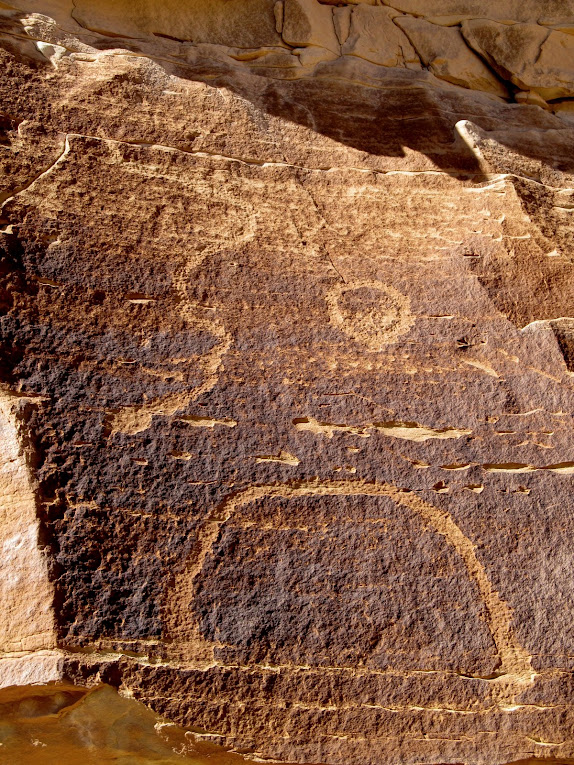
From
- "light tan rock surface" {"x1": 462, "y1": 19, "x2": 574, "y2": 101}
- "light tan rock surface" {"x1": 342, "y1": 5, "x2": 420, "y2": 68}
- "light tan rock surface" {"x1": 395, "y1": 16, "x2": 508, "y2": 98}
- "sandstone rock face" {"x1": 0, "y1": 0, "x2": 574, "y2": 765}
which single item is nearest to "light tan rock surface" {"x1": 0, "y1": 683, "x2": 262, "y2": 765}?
"sandstone rock face" {"x1": 0, "y1": 0, "x2": 574, "y2": 765}

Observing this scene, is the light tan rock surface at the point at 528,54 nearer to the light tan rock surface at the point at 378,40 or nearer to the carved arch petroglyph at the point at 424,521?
the light tan rock surface at the point at 378,40

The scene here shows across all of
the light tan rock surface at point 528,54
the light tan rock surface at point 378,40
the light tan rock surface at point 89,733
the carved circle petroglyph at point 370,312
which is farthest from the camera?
the light tan rock surface at point 528,54

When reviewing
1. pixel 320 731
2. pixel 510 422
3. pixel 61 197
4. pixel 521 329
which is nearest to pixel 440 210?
pixel 521 329

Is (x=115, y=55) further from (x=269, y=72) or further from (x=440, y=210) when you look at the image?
(x=440, y=210)

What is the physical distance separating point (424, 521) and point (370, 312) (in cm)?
55

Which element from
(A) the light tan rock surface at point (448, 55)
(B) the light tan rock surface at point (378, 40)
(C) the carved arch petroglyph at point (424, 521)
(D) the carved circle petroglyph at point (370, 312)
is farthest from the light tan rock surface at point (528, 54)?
(C) the carved arch petroglyph at point (424, 521)

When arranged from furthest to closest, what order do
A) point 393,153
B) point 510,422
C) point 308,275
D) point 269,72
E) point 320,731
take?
point 269,72, point 393,153, point 308,275, point 510,422, point 320,731

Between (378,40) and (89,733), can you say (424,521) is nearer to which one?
(89,733)

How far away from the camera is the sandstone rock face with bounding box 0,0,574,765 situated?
4.02 feet

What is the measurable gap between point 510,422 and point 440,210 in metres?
0.69

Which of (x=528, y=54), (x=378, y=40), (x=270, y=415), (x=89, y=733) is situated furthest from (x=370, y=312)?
(x=528, y=54)

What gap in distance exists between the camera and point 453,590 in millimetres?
1350

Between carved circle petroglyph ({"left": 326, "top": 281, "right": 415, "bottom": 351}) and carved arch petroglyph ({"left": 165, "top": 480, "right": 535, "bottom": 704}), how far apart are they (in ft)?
1.26

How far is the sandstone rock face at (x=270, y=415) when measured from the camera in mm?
1225
